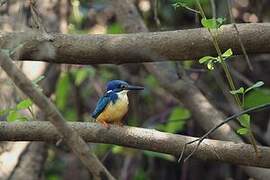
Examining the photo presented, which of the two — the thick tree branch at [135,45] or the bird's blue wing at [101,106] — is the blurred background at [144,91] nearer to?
the bird's blue wing at [101,106]

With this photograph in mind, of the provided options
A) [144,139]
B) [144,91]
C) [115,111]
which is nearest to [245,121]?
[144,139]

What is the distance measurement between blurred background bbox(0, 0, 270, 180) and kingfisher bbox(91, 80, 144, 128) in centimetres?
105

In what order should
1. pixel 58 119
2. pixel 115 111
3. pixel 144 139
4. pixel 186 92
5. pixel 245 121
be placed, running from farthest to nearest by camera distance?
pixel 186 92, pixel 115 111, pixel 144 139, pixel 245 121, pixel 58 119

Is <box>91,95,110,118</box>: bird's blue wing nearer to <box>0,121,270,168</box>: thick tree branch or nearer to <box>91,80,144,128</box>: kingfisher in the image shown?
<box>91,80,144,128</box>: kingfisher

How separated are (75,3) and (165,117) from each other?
3.75ft

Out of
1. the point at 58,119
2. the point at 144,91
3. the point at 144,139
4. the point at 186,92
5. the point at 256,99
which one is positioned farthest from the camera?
the point at 144,91

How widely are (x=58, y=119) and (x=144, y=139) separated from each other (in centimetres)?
123

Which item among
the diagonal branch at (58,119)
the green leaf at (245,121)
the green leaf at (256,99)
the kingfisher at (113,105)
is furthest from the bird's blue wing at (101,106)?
the diagonal branch at (58,119)

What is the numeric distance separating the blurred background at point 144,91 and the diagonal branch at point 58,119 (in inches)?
107

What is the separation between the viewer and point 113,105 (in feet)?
10.8

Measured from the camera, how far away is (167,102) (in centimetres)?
541

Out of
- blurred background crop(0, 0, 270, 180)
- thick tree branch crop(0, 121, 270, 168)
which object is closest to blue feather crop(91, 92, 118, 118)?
thick tree branch crop(0, 121, 270, 168)

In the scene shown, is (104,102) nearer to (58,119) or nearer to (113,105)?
(113,105)

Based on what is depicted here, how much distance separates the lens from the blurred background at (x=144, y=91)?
4.55 metres
